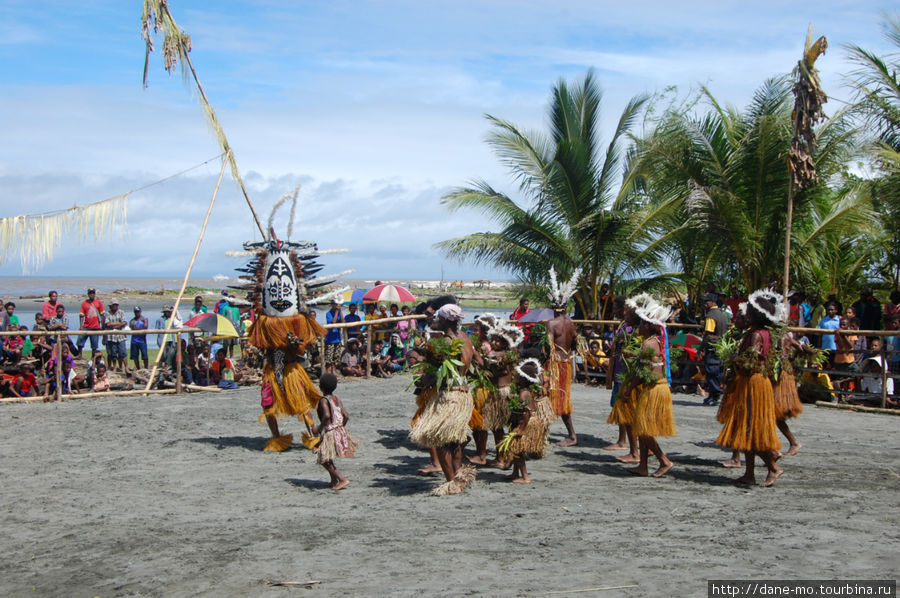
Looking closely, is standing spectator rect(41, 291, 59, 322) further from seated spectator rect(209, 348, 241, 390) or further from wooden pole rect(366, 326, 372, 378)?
wooden pole rect(366, 326, 372, 378)

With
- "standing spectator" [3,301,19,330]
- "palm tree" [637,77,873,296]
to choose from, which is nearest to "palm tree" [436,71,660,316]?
"palm tree" [637,77,873,296]

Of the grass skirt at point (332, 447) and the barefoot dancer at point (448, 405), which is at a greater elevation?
the barefoot dancer at point (448, 405)

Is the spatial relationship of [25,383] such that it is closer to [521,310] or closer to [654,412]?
[521,310]

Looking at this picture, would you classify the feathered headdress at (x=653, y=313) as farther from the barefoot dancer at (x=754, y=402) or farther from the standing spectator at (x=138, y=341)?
the standing spectator at (x=138, y=341)

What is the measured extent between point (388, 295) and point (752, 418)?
1228cm

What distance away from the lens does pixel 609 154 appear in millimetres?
17453

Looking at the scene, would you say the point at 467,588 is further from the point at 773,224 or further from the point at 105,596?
the point at 773,224

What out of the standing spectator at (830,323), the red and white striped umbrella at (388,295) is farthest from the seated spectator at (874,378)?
the red and white striped umbrella at (388,295)

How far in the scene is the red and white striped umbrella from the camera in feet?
60.2

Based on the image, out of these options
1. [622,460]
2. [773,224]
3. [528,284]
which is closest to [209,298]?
[528,284]

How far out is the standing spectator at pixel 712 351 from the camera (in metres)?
12.3

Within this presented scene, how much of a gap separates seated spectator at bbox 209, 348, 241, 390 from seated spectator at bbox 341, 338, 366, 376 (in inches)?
81.1

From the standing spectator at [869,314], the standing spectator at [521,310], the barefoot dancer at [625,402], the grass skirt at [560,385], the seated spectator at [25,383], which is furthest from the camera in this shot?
the standing spectator at [521,310]

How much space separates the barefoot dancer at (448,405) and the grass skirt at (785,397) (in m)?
3.03
